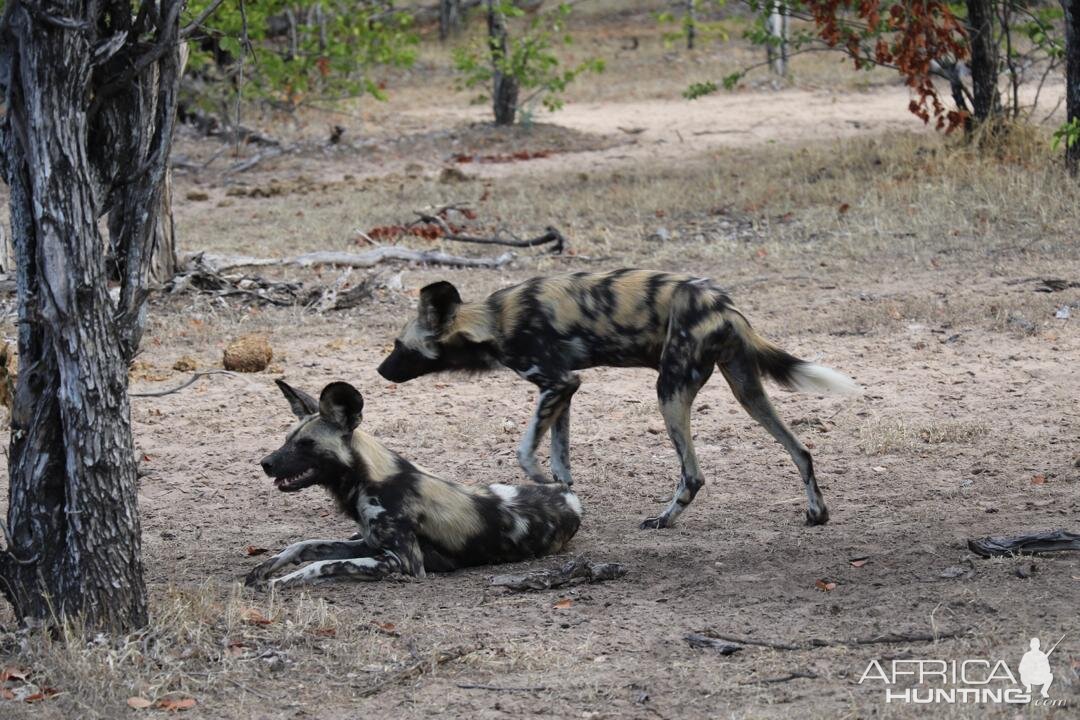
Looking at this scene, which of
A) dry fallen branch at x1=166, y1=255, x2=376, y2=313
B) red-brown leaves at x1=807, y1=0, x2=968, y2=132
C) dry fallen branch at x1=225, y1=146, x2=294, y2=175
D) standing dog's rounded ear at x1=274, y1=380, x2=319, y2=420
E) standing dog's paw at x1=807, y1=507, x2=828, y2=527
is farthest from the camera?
dry fallen branch at x1=225, y1=146, x2=294, y2=175

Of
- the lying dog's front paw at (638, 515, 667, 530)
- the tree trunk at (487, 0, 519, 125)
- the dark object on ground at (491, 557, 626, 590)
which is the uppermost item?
the tree trunk at (487, 0, 519, 125)

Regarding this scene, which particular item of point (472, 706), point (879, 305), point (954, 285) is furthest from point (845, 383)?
point (954, 285)

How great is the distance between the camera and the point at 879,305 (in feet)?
25.3

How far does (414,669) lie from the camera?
135 inches

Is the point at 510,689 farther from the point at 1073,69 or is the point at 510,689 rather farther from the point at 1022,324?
the point at 1073,69

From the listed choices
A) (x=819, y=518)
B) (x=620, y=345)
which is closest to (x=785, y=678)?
(x=819, y=518)

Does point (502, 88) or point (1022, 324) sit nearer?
point (1022, 324)

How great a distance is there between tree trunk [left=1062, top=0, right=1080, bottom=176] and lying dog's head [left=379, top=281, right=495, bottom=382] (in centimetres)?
635

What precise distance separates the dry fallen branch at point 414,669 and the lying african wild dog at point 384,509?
873 millimetres

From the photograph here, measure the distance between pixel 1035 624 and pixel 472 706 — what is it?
1426 mm

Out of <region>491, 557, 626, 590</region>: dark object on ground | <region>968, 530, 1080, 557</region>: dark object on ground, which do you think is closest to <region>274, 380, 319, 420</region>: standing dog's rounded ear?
<region>491, 557, 626, 590</region>: dark object on ground

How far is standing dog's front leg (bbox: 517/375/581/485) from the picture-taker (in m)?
5.06

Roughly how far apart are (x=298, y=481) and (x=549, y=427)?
1123mm

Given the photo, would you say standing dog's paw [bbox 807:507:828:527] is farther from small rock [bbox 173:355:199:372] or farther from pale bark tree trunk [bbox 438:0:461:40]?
pale bark tree trunk [bbox 438:0:461:40]
